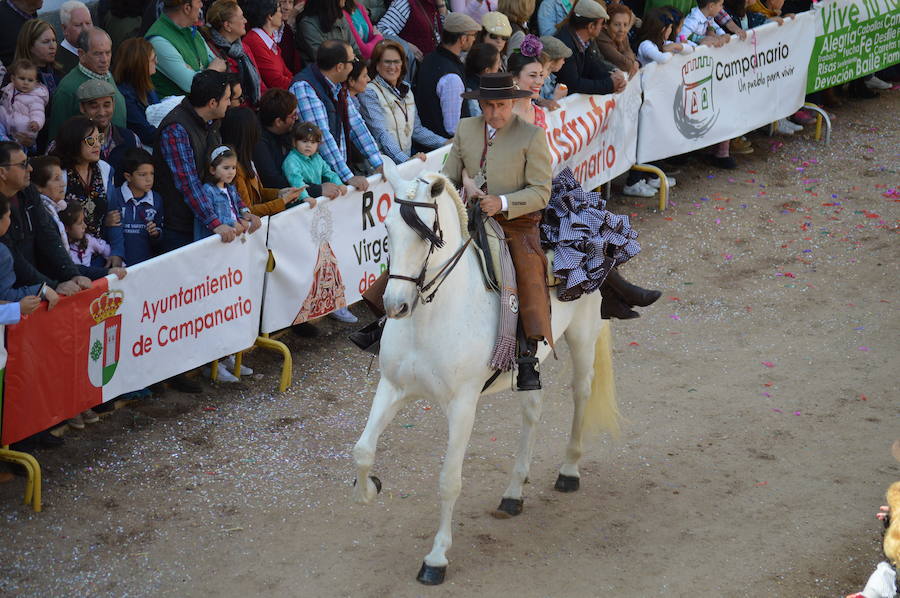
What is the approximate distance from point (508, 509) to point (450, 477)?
1.07 metres

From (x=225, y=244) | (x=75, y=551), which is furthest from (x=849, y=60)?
(x=75, y=551)

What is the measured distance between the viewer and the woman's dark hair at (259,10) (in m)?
11.2

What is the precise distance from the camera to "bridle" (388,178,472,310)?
253 inches

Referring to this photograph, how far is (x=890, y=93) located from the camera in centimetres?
1872

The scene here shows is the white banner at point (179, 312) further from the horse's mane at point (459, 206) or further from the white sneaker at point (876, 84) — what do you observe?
the white sneaker at point (876, 84)

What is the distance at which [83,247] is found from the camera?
870 cm

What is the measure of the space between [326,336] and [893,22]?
1114 cm

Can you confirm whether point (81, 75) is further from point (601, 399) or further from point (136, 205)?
point (601, 399)

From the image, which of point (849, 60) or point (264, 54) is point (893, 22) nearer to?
point (849, 60)

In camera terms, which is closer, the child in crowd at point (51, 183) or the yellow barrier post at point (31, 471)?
the yellow barrier post at point (31, 471)

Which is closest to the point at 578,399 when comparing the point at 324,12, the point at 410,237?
the point at 410,237

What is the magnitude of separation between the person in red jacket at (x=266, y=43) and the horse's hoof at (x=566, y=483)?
474cm

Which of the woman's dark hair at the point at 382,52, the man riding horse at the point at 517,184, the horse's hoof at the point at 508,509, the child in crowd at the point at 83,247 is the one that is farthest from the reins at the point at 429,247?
the woman's dark hair at the point at 382,52

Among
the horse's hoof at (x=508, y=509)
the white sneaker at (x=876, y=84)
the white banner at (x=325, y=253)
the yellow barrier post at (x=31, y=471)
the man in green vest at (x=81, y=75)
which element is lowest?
the horse's hoof at (x=508, y=509)
